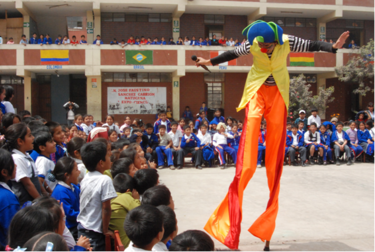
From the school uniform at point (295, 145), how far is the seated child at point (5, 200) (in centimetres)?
782

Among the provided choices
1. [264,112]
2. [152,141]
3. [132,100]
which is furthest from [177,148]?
[132,100]

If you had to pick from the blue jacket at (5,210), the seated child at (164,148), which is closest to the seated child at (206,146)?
the seated child at (164,148)

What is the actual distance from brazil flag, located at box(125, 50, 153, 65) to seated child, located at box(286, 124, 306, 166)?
802 centimetres

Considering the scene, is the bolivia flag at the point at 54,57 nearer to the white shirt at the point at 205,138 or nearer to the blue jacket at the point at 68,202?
the white shirt at the point at 205,138

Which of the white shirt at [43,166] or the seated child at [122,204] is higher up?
the white shirt at [43,166]

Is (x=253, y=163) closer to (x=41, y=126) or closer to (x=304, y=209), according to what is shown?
(x=304, y=209)

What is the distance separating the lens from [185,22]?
17.6 meters

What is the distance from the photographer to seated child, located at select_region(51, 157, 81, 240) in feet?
9.45

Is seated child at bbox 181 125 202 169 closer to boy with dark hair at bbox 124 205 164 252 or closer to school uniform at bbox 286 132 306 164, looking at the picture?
school uniform at bbox 286 132 306 164

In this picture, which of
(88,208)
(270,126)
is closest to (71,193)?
(88,208)

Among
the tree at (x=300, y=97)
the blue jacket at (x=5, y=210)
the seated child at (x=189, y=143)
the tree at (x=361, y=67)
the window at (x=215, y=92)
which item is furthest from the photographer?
the window at (x=215, y=92)

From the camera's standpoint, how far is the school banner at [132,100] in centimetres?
1661

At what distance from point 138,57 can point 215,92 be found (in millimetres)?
4717

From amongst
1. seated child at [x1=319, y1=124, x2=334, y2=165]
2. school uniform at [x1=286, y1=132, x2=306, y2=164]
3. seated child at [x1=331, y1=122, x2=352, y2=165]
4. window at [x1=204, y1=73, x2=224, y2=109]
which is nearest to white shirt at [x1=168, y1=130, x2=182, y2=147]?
school uniform at [x1=286, y1=132, x2=306, y2=164]
